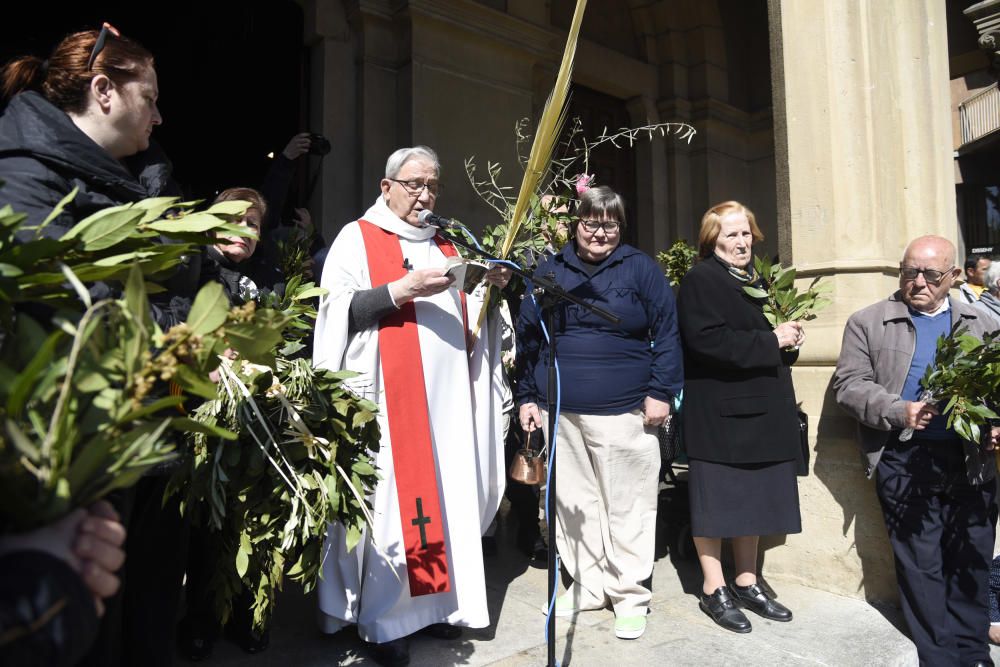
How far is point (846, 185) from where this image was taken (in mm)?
3973

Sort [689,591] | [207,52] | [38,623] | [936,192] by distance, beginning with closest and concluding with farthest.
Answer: [38,623] < [689,591] < [936,192] < [207,52]

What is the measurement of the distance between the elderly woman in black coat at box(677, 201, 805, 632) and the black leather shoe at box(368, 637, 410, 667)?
151cm

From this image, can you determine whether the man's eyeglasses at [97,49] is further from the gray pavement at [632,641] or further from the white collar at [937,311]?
the white collar at [937,311]

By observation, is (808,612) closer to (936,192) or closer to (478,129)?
(936,192)

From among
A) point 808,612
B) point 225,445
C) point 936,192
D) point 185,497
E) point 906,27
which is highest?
point 906,27

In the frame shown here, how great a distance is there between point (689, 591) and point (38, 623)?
137 inches

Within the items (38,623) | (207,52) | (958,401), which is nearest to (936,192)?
(958,401)

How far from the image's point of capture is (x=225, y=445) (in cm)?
209

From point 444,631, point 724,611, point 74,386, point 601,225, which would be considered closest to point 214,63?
point 601,225

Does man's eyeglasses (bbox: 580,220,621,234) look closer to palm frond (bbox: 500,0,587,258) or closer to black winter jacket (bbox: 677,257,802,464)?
black winter jacket (bbox: 677,257,802,464)

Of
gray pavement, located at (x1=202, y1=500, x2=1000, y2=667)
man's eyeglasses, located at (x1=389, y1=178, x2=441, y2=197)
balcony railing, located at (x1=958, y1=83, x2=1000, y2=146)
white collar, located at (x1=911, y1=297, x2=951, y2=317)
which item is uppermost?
balcony railing, located at (x1=958, y1=83, x2=1000, y2=146)

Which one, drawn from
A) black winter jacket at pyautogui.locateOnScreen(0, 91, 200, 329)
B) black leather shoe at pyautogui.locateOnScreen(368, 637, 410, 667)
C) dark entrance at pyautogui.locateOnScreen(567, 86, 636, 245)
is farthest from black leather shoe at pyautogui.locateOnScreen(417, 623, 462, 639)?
dark entrance at pyautogui.locateOnScreen(567, 86, 636, 245)

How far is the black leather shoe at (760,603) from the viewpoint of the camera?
3441 millimetres

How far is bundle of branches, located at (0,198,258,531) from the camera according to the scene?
984mm
